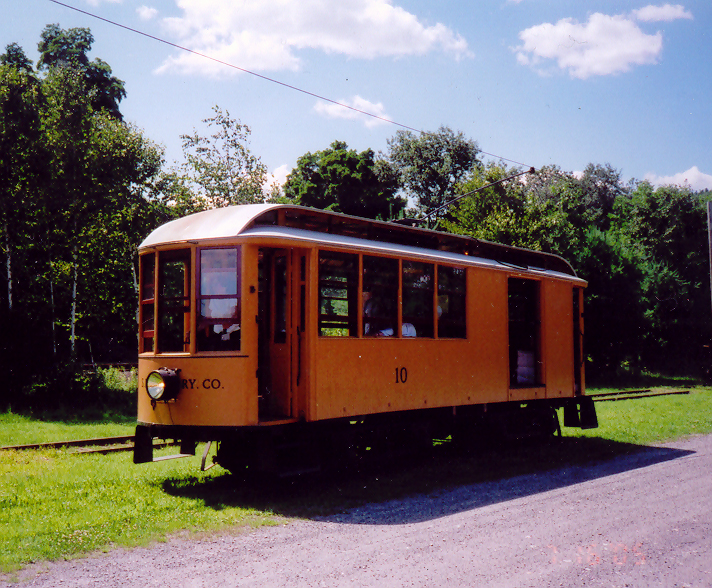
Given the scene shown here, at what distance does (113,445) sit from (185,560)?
24.3 ft

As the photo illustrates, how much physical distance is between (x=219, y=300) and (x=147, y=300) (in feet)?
3.93

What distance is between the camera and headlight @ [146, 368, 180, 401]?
8062mm

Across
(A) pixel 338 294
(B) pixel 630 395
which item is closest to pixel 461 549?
(A) pixel 338 294

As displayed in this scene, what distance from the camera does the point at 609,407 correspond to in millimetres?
19641

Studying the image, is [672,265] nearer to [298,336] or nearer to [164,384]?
[298,336]

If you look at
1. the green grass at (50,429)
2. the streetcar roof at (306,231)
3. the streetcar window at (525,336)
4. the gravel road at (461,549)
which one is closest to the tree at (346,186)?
the green grass at (50,429)

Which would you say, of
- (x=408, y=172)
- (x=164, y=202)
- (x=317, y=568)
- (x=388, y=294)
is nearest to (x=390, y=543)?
(x=317, y=568)

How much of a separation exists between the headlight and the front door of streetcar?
1.01m

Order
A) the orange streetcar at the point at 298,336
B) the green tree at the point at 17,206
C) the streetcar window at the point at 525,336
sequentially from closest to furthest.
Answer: the orange streetcar at the point at 298,336, the streetcar window at the point at 525,336, the green tree at the point at 17,206

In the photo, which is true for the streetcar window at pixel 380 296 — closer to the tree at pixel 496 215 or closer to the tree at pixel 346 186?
the tree at pixel 496 215

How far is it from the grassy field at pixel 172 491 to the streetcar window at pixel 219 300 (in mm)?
1741

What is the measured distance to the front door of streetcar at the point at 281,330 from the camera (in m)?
8.32

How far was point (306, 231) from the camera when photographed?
8789mm

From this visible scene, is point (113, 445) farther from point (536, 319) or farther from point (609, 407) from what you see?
point (609, 407)
